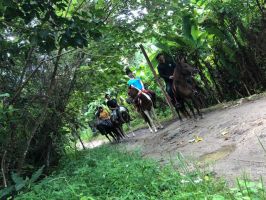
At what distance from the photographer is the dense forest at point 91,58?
24.4 ft

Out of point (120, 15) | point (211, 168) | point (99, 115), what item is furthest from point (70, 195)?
point (99, 115)

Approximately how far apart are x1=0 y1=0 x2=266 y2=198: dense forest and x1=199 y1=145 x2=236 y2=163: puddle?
267cm

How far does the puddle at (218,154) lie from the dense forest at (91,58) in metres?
2.67

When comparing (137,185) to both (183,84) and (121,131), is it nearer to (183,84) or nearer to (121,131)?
(183,84)

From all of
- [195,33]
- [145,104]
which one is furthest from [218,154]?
[195,33]

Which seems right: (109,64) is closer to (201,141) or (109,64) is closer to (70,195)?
(201,141)

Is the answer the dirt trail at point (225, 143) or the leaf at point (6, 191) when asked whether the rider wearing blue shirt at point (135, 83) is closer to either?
the dirt trail at point (225, 143)

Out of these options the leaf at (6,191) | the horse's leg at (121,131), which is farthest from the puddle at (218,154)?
the horse's leg at (121,131)

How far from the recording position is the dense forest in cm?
745

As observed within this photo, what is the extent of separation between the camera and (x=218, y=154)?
6.93 meters

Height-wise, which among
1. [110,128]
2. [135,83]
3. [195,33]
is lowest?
[110,128]

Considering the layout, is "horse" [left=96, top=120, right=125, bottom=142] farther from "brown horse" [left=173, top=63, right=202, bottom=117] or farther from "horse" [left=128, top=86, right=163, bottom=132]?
"brown horse" [left=173, top=63, right=202, bottom=117]

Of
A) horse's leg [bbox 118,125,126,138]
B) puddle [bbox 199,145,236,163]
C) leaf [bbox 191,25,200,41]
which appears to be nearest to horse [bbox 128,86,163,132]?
horse's leg [bbox 118,125,126,138]

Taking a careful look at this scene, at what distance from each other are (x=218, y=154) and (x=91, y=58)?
640cm
